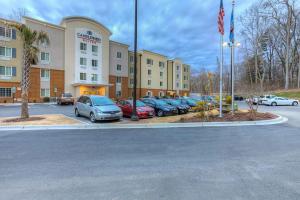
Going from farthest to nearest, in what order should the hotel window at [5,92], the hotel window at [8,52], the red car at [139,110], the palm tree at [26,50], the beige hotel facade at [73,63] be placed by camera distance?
the beige hotel facade at [73,63] < the hotel window at [8,52] < the hotel window at [5,92] < the red car at [139,110] < the palm tree at [26,50]

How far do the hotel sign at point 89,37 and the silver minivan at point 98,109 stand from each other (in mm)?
28562

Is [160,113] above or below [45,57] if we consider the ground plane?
below

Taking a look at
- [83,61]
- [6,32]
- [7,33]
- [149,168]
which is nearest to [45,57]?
[7,33]

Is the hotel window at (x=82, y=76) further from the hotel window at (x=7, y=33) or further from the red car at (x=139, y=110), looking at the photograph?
the red car at (x=139, y=110)

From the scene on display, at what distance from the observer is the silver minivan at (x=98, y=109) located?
13.4m

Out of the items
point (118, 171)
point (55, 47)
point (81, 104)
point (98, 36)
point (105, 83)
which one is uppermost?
point (98, 36)

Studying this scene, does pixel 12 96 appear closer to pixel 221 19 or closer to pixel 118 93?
pixel 118 93

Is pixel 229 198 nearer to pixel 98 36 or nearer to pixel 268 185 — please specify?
pixel 268 185

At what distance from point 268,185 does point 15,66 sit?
38347mm

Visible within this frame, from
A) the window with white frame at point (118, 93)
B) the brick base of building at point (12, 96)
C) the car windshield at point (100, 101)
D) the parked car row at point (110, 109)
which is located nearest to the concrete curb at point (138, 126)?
the parked car row at point (110, 109)

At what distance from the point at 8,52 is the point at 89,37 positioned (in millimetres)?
14057

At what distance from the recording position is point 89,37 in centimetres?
4159

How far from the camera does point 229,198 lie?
12.2 ft

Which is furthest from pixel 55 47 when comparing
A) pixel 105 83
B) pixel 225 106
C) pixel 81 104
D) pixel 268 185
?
pixel 268 185
